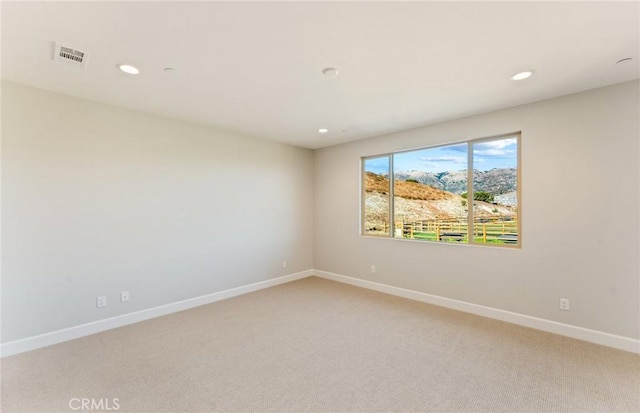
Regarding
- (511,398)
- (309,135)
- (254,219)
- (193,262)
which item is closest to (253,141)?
(309,135)

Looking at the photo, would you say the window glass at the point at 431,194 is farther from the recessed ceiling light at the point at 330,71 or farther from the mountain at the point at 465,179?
the recessed ceiling light at the point at 330,71

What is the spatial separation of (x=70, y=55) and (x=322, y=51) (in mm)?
2004

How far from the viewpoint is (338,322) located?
3.38m

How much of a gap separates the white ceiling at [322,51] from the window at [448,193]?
75 cm

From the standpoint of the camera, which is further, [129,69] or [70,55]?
[129,69]

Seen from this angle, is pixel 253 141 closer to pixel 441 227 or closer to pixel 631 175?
pixel 441 227

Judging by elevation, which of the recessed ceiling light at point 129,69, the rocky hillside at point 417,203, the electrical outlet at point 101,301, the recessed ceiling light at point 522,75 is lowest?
the electrical outlet at point 101,301

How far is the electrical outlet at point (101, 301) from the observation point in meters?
3.16

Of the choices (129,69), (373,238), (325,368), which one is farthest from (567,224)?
(129,69)

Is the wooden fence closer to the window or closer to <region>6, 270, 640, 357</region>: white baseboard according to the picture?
the window

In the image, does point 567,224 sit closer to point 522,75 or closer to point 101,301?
point 522,75

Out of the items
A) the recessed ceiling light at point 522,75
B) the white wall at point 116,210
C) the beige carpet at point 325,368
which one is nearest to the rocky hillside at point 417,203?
the beige carpet at point 325,368

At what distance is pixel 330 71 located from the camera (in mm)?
2473

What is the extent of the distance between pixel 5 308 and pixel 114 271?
872 millimetres
